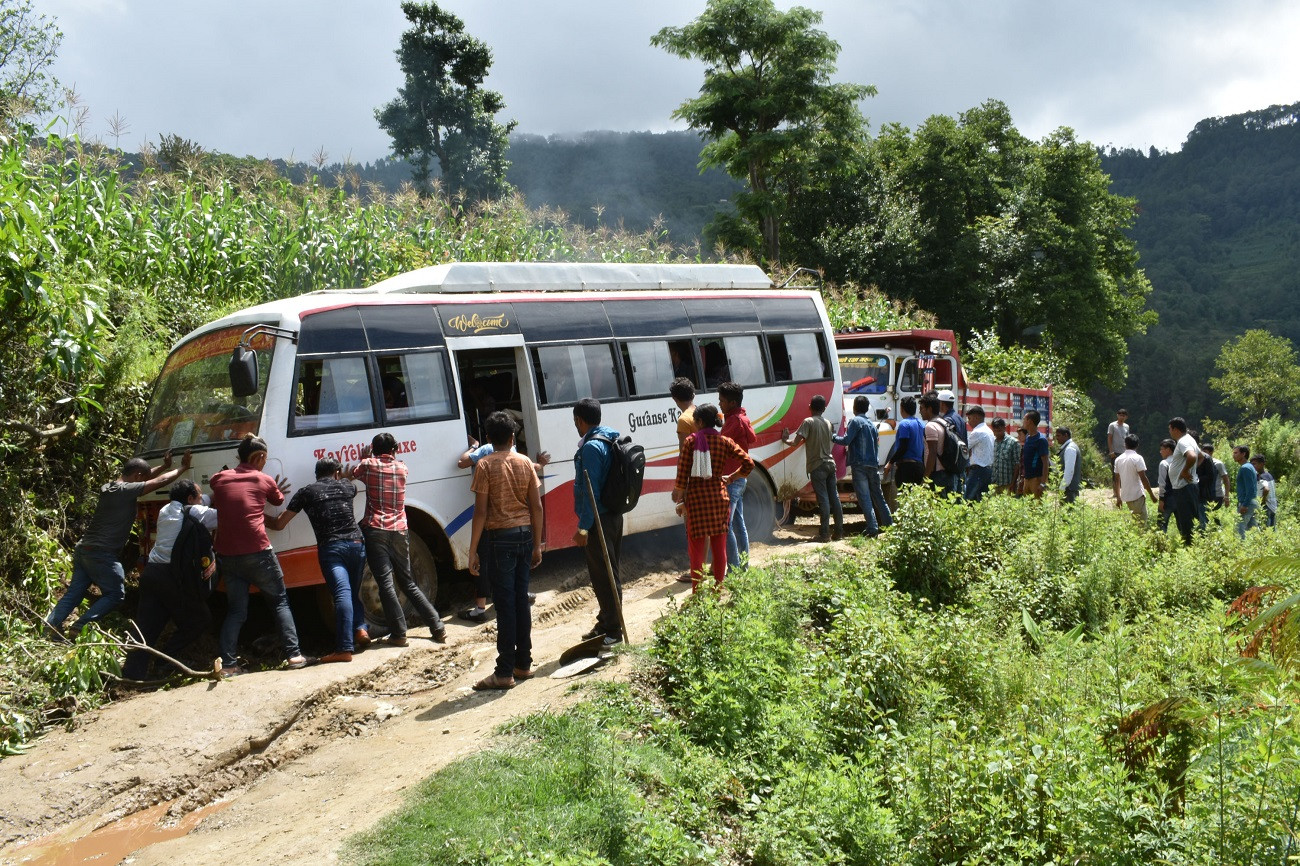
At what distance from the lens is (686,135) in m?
109

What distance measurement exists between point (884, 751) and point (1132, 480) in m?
8.65

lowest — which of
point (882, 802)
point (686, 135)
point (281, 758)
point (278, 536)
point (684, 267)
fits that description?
point (882, 802)

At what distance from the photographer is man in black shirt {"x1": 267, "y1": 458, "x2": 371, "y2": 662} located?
27.4ft

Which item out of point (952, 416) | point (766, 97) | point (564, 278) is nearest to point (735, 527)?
point (564, 278)

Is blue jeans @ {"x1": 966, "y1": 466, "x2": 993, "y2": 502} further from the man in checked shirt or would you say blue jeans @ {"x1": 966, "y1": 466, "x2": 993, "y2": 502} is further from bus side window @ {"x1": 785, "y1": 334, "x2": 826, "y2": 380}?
the man in checked shirt

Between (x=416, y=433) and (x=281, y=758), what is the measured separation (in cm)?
341

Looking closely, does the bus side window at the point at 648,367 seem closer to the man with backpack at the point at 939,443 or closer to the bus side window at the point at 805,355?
the bus side window at the point at 805,355

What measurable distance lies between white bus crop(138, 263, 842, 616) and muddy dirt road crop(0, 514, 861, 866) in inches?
57.5

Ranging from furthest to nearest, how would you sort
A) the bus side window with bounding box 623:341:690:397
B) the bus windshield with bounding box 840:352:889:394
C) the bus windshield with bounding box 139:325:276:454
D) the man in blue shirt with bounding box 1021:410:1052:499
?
the bus windshield with bounding box 840:352:889:394
the man in blue shirt with bounding box 1021:410:1052:499
the bus side window with bounding box 623:341:690:397
the bus windshield with bounding box 139:325:276:454

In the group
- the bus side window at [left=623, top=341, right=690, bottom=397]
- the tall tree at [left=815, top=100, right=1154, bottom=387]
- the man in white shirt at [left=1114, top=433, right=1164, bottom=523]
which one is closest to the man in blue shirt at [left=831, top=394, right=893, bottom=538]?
the bus side window at [left=623, top=341, right=690, bottom=397]

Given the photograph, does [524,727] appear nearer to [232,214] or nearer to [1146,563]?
[1146,563]

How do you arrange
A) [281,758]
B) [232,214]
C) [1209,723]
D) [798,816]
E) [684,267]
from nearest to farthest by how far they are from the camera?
[798,816] < [1209,723] < [281,758] < [684,267] < [232,214]

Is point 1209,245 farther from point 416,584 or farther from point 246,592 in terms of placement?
point 246,592

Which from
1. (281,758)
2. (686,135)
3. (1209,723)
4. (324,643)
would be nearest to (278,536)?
(324,643)
